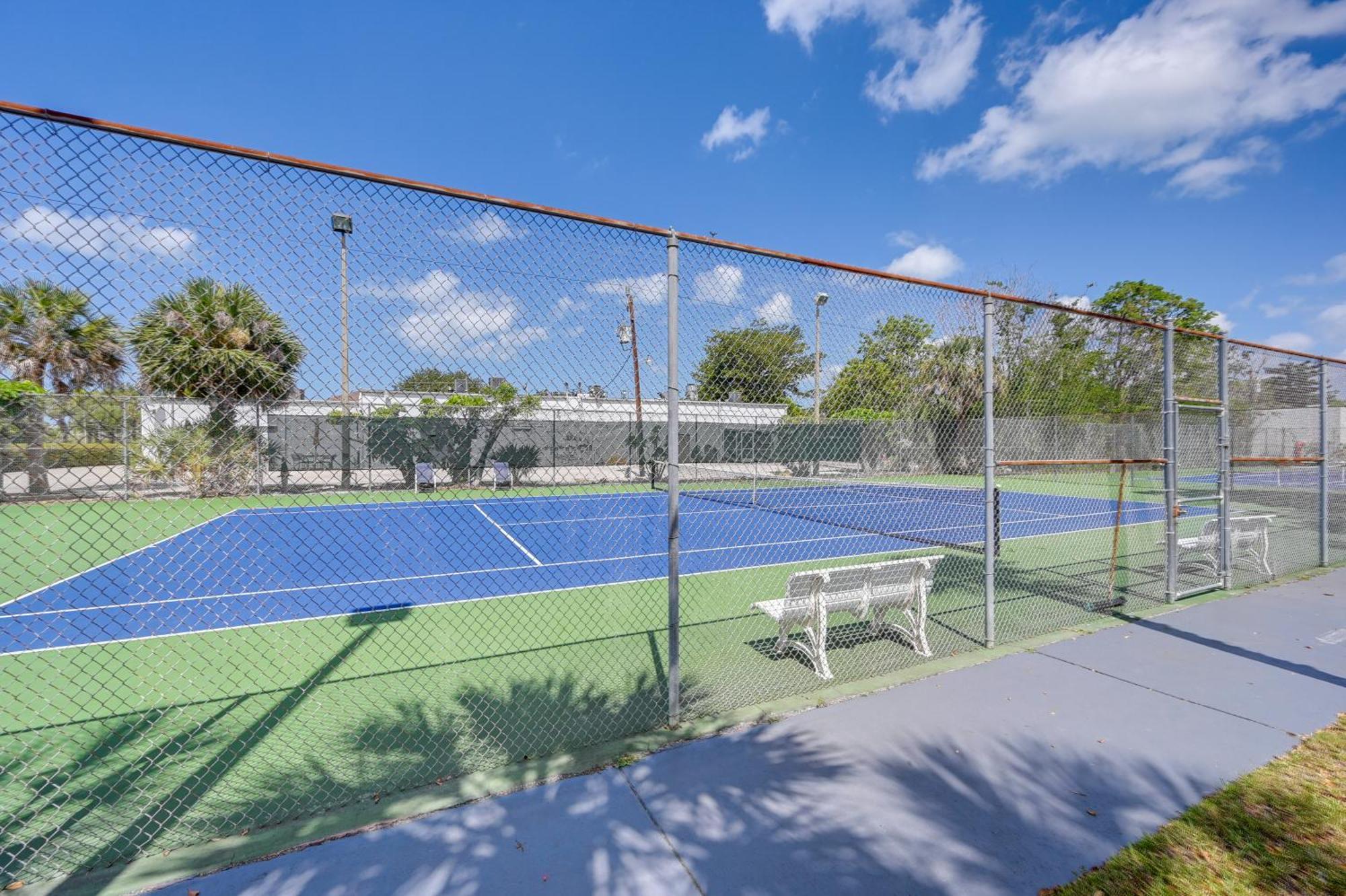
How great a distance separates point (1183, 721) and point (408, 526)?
51.4 feet

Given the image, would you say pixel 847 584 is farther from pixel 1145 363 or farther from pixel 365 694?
pixel 1145 363

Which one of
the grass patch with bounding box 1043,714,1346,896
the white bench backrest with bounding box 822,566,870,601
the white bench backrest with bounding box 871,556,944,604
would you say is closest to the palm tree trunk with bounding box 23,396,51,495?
the white bench backrest with bounding box 822,566,870,601

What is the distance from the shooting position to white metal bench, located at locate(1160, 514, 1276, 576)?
7238 millimetres

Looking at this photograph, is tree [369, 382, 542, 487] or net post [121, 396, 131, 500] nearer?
net post [121, 396, 131, 500]

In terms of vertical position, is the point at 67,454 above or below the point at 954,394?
below

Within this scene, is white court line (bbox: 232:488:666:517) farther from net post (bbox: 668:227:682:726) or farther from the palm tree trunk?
net post (bbox: 668:227:682:726)

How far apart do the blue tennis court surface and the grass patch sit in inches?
189

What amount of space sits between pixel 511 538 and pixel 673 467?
32.6 feet

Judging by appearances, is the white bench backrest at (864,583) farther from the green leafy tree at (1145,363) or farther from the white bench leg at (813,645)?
the green leafy tree at (1145,363)

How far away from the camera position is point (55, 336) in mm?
4004

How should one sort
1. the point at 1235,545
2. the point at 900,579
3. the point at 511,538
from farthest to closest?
the point at 511,538 → the point at 1235,545 → the point at 900,579

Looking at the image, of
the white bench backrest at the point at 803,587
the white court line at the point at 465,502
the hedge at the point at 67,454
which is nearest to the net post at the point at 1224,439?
the white bench backrest at the point at 803,587

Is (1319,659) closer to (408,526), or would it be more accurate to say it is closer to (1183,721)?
(1183,721)

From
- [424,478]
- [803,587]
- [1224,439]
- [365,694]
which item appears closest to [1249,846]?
[803,587]
